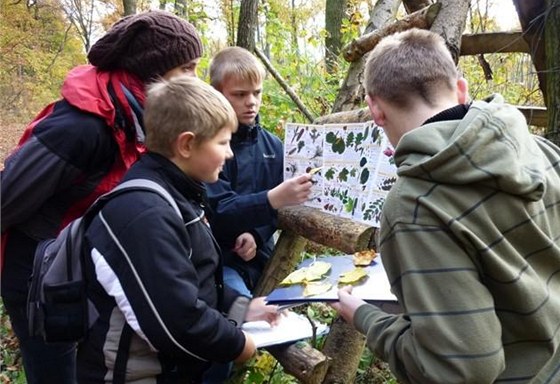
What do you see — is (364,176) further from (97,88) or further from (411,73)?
(97,88)

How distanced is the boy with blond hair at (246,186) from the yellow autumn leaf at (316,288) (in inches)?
27.1

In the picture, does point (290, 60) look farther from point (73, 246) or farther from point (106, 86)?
point (73, 246)

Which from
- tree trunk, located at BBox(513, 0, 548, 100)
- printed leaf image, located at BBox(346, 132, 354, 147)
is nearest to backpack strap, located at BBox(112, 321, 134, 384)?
Result: printed leaf image, located at BBox(346, 132, 354, 147)

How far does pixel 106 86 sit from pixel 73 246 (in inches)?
27.3

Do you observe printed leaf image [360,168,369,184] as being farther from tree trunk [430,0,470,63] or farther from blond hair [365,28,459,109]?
tree trunk [430,0,470,63]

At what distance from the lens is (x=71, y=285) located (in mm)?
1617

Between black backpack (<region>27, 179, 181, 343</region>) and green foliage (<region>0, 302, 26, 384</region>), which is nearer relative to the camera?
black backpack (<region>27, 179, 181, 343</region>)

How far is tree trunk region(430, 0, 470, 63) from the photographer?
287 cm

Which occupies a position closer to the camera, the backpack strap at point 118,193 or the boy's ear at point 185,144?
the backpack strap at point 118,193

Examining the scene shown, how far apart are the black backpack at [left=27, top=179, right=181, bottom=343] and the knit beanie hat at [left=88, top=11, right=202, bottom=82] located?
0.68 meters

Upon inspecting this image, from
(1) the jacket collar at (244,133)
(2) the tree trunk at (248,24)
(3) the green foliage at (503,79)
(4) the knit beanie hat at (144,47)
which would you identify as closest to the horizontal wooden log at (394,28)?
(1) the jacket collar at (244,133)

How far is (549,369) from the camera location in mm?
1276

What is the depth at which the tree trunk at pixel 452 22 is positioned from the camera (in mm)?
2871

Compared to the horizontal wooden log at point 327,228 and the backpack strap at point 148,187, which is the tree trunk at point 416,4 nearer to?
the horizontal wooden log at point 327,228
